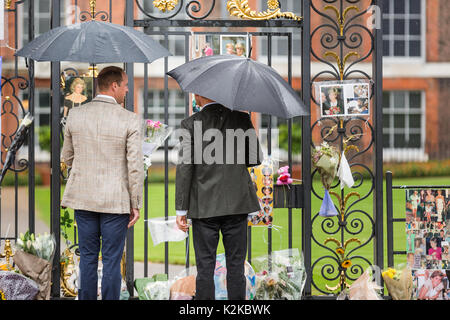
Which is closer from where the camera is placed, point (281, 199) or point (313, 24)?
point (281, 199)

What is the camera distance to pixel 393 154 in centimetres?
1656

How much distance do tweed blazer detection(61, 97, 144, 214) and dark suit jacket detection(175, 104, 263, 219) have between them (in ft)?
0.94

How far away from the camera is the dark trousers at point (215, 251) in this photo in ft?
12.2

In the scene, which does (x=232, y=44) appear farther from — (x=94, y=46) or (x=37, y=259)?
(x=37, y=259)

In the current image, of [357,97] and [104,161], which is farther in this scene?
[357,97]

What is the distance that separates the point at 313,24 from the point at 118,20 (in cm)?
512

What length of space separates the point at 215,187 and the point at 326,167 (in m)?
1.26

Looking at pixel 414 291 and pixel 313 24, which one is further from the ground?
pixel 313 24

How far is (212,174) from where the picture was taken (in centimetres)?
369

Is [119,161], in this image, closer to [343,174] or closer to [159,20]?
[159,20]

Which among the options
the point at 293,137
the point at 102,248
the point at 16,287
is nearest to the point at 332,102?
the point at 102,248

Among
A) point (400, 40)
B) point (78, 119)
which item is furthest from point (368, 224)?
point (400, 40)

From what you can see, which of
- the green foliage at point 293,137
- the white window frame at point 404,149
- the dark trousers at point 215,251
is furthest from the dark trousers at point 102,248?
the white window frame at point 404,149

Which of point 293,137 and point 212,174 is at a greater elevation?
point 293,137
